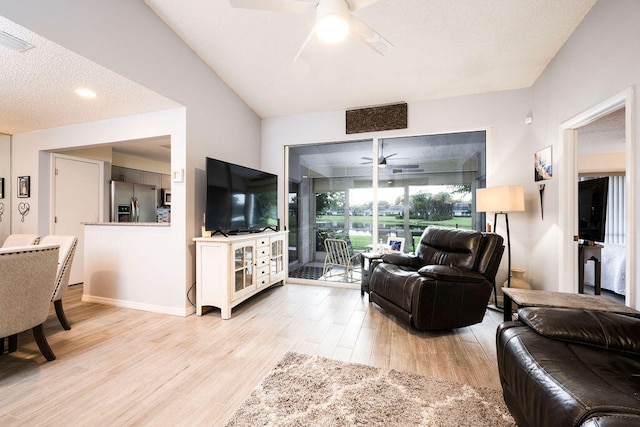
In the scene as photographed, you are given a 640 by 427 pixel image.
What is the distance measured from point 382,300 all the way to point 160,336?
2.13m

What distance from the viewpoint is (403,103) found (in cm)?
371

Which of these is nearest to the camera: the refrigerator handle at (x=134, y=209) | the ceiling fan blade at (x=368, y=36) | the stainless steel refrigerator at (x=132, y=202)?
the ceiling fan blade at (x=368, y=36)

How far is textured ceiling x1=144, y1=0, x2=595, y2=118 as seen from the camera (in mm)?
2346

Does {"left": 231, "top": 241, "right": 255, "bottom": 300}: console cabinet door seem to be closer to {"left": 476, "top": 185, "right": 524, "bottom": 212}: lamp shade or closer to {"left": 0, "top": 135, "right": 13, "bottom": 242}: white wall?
{"left": 476, "top": 185, "right": 524, "bottom": 212}: lamp shade

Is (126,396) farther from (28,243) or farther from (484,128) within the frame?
(484,128)

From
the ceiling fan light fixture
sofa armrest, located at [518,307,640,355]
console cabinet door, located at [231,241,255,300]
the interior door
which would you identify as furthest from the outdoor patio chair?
the interior door

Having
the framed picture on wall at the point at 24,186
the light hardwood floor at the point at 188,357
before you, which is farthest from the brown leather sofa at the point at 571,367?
the framed picture on wall at the point at 24,186

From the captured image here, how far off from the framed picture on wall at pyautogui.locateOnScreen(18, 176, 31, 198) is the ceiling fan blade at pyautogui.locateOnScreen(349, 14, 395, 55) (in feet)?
15.7

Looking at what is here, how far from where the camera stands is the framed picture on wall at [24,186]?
3.75 m

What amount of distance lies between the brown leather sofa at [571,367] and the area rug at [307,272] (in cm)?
297

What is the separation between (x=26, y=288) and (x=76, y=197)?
296 centimetres

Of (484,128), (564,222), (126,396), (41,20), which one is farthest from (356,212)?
(41,20)

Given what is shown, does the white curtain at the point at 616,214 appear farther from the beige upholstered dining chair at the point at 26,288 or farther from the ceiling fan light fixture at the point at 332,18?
the beige upholstered dining chair at the point at 26,288

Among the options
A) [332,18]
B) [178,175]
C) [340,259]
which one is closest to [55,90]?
[178,175]
